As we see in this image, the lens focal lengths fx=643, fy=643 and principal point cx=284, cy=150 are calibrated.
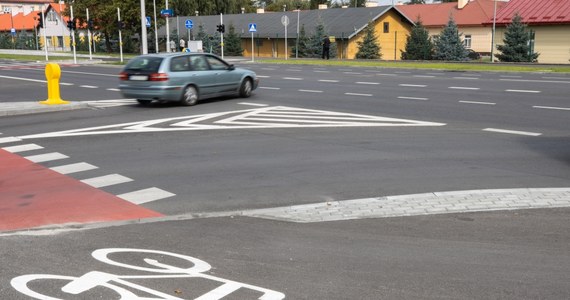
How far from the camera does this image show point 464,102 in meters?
18.4

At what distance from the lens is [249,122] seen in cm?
1479

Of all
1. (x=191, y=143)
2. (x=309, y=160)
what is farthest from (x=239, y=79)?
(x=309, y=160)

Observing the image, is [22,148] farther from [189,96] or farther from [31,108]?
[189,96]

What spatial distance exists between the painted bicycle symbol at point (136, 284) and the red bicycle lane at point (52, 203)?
5.40ft

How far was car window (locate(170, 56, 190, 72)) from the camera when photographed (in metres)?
18.0

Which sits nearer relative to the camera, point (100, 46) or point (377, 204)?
point (377, 204)

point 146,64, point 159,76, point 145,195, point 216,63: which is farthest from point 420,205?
point 216,63

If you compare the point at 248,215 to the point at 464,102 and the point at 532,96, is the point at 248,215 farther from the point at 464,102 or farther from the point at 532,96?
the point at 532,96

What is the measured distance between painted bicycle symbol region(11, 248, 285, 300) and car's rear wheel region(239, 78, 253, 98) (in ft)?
48.3

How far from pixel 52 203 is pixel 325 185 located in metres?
3.52

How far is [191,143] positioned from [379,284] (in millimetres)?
7528

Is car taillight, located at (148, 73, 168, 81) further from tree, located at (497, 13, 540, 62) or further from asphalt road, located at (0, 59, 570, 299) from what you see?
tree, located at (497, 13, 540, 62)

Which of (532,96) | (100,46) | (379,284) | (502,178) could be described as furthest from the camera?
(100,46)

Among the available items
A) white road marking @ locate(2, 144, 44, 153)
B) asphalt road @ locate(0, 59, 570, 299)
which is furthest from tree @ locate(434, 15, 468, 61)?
white road marking @ locate(2, 144, 44, 153)
